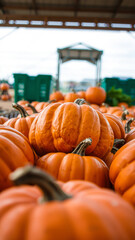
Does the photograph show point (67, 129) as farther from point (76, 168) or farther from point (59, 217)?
point (59, 217)

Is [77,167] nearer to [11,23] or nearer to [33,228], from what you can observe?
[33,228]

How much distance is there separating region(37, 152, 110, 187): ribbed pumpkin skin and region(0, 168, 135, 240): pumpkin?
0.51m

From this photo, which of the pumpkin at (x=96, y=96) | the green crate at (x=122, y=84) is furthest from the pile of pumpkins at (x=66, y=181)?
the green crate at (x=122, y=84)

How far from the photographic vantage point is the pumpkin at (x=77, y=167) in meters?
1.13

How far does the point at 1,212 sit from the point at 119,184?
2.10ft

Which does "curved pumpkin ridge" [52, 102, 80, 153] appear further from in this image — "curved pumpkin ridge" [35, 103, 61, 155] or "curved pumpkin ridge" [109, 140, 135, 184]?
"curved pumpkin ridge" [109, 140, 135, 184]

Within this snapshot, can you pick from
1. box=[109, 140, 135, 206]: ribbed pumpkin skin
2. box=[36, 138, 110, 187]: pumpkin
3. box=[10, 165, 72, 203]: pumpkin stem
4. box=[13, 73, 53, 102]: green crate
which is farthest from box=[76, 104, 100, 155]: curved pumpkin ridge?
box=[13, 73, 53, 102]: green crate

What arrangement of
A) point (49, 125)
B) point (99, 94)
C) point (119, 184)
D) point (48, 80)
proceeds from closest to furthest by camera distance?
point (119, 184) < point (49, 125) < point (99, 94) < point (48, 80)

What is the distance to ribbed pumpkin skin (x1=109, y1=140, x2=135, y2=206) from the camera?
3.21ft

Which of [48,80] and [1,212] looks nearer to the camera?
[1,212]

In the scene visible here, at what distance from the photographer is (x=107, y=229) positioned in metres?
0.50

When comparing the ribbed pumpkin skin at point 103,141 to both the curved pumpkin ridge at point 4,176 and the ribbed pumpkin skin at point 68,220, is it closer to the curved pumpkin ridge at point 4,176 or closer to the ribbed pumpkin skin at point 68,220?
the curved pumpkin ridge at point 4,176

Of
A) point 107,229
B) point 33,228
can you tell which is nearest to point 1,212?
point 33,228

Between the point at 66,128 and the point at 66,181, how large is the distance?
0.36 metres
